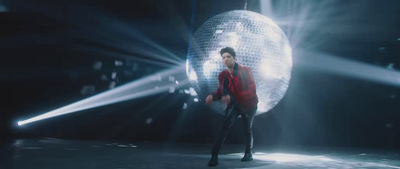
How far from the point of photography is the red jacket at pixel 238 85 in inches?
148

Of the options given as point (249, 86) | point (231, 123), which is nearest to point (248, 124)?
point (231, 123)

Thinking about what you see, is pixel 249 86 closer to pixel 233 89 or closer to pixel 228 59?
pixel 233 89

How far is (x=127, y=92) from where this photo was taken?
6.91m

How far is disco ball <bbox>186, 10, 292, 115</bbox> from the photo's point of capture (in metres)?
4.09

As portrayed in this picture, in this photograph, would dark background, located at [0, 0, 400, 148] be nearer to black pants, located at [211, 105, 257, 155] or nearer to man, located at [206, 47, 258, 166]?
black pants, located at [211, 105, 257, 155]

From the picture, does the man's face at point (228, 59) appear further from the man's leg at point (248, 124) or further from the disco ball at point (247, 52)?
the man's leg at point (248, 124)

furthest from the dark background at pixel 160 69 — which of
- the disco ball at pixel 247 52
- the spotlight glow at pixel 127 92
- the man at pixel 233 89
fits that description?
the man at pixel 233 89

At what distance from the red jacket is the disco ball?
30 centimetres

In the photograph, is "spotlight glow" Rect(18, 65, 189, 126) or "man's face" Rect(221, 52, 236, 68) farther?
"spotlight glow" Rect(18, 65, 189, 126)

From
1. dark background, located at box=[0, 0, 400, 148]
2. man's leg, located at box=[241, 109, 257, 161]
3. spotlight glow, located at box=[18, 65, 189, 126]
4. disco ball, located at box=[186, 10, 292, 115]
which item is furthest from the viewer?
spotlight glow, located at box=[18, 65, 189, 126]

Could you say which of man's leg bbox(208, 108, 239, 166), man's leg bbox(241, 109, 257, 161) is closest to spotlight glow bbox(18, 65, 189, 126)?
man's leg bbox(241, 109, 257, 161)

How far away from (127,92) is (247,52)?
11.7 feet

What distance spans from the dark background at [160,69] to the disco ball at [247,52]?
6.85ft

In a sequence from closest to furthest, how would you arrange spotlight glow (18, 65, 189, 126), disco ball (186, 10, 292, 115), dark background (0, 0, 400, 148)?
disco ball (186, 10, 292, 115), dark background (0, 0, 400, 148), spotlight glow (18, 65, 189, 126)
